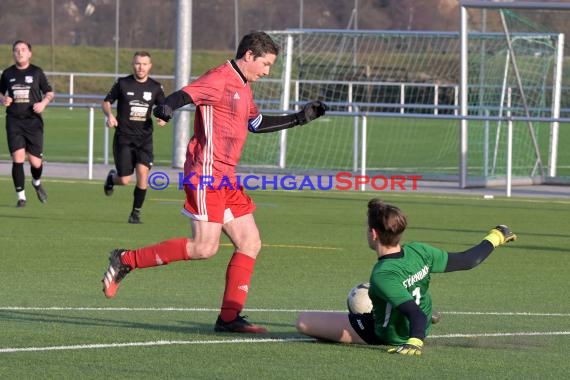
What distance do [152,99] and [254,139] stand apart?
13936mm

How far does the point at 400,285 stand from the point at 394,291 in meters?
0.07

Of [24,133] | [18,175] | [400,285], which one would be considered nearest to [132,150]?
[24,133]

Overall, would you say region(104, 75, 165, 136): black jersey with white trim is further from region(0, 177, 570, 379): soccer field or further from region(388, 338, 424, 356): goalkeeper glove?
region(388, 338, 424, 356): goalkeeper glove

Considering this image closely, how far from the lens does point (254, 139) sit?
1224 inches

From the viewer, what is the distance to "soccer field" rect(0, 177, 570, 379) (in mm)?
7926

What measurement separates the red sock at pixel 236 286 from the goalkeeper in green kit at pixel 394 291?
61 cm

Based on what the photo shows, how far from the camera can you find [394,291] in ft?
26.7

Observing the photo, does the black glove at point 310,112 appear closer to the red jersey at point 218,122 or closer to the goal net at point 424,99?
the red jersey at point 218,122

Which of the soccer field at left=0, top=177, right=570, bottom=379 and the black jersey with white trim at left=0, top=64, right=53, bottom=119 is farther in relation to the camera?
the black jersey with white trim at left=0, top=64, right=53, bottom=119

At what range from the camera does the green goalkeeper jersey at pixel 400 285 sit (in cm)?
819

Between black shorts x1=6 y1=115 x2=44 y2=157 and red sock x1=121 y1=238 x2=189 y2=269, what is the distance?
952cm

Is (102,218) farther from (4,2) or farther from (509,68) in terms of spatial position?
(4,2)

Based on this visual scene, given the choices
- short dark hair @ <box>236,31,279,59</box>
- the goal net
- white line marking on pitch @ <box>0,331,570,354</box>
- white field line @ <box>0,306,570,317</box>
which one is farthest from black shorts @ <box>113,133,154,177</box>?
white line marking on pitch @ <box>0,331,570,354</box>

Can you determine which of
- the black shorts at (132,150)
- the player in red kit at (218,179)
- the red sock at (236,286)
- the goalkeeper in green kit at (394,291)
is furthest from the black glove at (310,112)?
the black shorts at (132,150)
